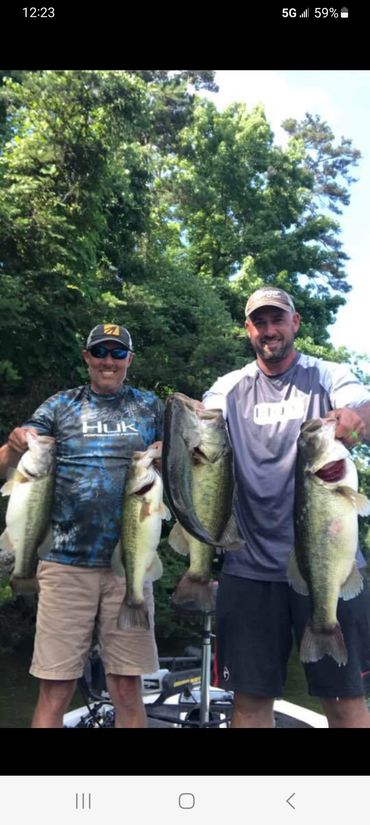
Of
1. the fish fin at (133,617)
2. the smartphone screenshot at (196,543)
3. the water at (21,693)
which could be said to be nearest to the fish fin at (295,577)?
the smartphone screenshot at (196,543)

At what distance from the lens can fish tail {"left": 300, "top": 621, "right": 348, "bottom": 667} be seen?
2.73 metres

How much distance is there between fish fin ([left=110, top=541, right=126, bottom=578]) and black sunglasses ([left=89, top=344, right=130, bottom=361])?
0.72 metres

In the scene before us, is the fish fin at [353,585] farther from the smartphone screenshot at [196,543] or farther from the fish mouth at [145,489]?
the fish mouth at [145,489]

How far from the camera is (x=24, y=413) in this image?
11.9 metres

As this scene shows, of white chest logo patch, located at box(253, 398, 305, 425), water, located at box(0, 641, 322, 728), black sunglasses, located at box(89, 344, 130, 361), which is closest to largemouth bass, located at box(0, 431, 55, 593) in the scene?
black sunglasses, located at box(89, 344, 130, 361)

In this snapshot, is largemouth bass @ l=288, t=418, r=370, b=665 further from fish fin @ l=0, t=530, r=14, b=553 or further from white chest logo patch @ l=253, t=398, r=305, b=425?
fish fin @ l=0, t=530, r=14, b=553

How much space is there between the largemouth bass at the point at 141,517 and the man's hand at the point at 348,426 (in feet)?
2.21

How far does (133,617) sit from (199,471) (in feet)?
2.26

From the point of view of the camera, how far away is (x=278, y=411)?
9.63 ft

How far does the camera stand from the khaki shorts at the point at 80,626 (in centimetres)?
Result: 329

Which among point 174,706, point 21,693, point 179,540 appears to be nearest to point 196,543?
point 179,540

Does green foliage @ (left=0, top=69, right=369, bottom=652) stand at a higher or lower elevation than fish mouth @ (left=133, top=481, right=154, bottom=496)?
higher
